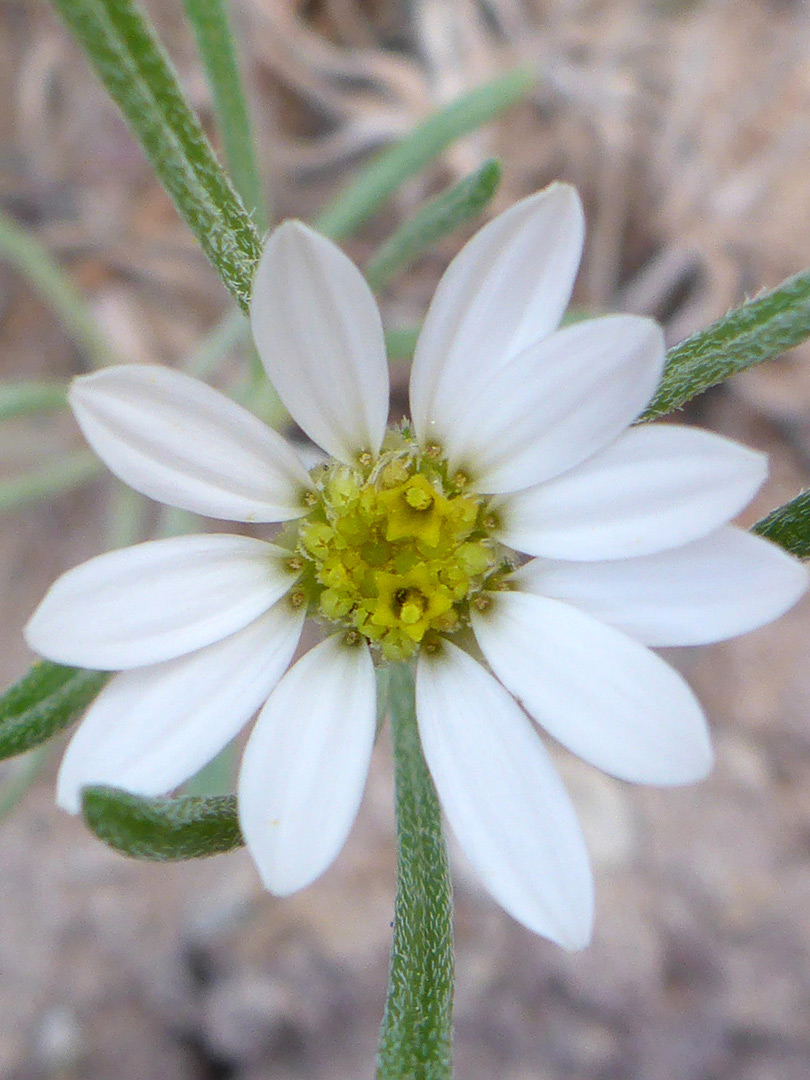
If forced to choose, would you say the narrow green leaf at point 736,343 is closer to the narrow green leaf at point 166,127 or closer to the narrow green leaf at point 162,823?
the narrow green leaf at point 166,127

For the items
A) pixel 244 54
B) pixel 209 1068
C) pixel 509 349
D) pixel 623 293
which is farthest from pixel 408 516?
pixel 244 54

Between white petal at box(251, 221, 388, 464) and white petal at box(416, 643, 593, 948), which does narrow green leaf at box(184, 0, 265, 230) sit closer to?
white petal at box(251, 221, 388, 464)

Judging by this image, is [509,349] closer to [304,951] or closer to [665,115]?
[304,951]

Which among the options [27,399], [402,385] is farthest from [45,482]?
[402,385]

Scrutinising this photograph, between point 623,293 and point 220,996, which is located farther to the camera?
point 623,293

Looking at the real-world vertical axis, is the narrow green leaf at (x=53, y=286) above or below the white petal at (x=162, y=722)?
above

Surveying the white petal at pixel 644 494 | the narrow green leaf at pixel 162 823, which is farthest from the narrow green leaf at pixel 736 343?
the narrow green leaf at pixel 162 823

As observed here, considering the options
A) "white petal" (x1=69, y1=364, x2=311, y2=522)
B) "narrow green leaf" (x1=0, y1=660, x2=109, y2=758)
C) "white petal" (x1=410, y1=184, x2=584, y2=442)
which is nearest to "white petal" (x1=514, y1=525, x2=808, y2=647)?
"white petal" (x1=410, y1=184, x2=584, y2=442)
